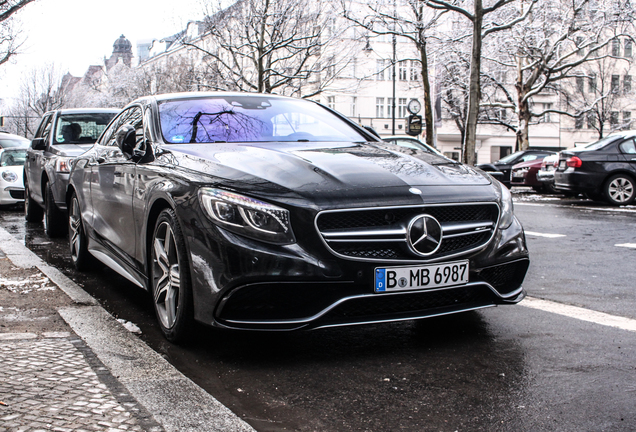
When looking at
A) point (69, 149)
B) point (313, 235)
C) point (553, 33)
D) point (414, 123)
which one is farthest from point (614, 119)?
point (313, 235)

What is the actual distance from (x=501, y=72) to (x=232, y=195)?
4091 centimetres

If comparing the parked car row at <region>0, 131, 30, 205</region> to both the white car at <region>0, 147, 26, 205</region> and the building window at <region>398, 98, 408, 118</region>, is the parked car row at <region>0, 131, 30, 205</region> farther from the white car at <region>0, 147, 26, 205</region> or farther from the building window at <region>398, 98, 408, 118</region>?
the building window at <region>398, 98, 408, 118</region>

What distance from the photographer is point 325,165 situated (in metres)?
3.95

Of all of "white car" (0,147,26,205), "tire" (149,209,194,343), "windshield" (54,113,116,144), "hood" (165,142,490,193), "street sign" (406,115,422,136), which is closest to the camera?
"hood" (165,142,490,193)

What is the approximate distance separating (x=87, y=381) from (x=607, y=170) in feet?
43.6

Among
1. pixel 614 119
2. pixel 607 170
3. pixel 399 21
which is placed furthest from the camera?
pixel 614 119

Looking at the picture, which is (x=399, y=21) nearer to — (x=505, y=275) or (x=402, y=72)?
(x=505, y=275)

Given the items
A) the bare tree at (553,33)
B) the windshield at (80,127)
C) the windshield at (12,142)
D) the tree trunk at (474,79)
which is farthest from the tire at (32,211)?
the bare tree at (553,33)

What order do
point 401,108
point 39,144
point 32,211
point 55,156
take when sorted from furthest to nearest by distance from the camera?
point 401,108, point 32,211, point 39,144, point 55,156

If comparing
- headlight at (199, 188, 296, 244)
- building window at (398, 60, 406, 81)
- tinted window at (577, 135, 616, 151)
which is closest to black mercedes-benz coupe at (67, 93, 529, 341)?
headlight at (199, 188, 296, 244)

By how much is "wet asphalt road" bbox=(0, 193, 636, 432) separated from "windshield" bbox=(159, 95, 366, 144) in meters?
1.27

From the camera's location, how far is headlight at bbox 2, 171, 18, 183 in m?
14.0

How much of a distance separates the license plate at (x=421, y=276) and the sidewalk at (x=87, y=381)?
1.01 metres

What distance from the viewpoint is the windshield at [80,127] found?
1076cm
